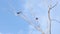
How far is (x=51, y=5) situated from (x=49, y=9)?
1.73 feet

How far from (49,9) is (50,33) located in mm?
2200

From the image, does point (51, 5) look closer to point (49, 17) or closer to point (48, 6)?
point (48, 6)

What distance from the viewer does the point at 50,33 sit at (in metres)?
11.9

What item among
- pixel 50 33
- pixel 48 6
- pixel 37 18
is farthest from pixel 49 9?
pixel 50 33

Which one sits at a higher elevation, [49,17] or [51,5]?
[51,5]

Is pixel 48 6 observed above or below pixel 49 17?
above

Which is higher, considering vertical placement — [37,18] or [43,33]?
[37,18]

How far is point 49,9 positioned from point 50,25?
1.47 metres

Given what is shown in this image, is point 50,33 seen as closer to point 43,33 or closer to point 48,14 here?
point 43,33

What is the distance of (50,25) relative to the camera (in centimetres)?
1214

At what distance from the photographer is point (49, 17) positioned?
12.5m

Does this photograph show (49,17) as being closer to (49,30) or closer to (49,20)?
(49,20)

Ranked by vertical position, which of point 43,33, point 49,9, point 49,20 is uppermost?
point 49,9

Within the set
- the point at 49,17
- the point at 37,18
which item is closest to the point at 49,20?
the point at 49,17
